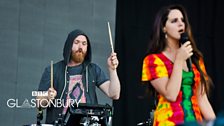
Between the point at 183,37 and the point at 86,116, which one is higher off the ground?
the point at 183,37

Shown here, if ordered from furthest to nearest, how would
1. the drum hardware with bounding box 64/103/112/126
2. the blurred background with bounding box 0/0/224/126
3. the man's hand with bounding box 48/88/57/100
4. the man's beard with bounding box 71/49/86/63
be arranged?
the blurred background with bounding box 0/0/224/126 < the man's beard with bounding box 71/49/86/63 < the man's hand with bounding box 48/88/57/100 < the drum hardware with bounding box 64/103/112/126

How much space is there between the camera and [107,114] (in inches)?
114

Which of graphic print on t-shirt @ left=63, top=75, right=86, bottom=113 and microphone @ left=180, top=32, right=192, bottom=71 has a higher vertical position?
microphone @ left=180, top=32, right=192, bottom=71

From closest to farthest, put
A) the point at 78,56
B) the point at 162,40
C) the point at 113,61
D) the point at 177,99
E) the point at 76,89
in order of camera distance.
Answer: the point at 177,99 → the point at 162,40 → the point at 113,61 → the point at 76,89 → the point at 78,56

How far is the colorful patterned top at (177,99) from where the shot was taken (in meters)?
2.27

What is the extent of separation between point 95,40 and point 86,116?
98.1 inches

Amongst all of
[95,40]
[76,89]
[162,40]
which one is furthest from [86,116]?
[95,40]

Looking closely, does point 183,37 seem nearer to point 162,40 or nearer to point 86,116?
point 162,40

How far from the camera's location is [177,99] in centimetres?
230

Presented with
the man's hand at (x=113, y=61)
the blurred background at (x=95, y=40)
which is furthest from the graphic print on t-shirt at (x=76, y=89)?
the blurred background at (x=95, y=40)

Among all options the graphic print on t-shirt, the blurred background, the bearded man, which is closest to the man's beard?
the bearded man

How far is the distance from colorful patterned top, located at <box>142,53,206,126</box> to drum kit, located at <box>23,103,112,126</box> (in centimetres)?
54

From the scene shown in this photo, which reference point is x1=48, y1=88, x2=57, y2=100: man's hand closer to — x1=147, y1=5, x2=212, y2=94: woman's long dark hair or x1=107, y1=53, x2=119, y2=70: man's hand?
x1=107, y1=53, x2=119, y2=70: man's hand

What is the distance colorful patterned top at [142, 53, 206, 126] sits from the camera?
227 cm
